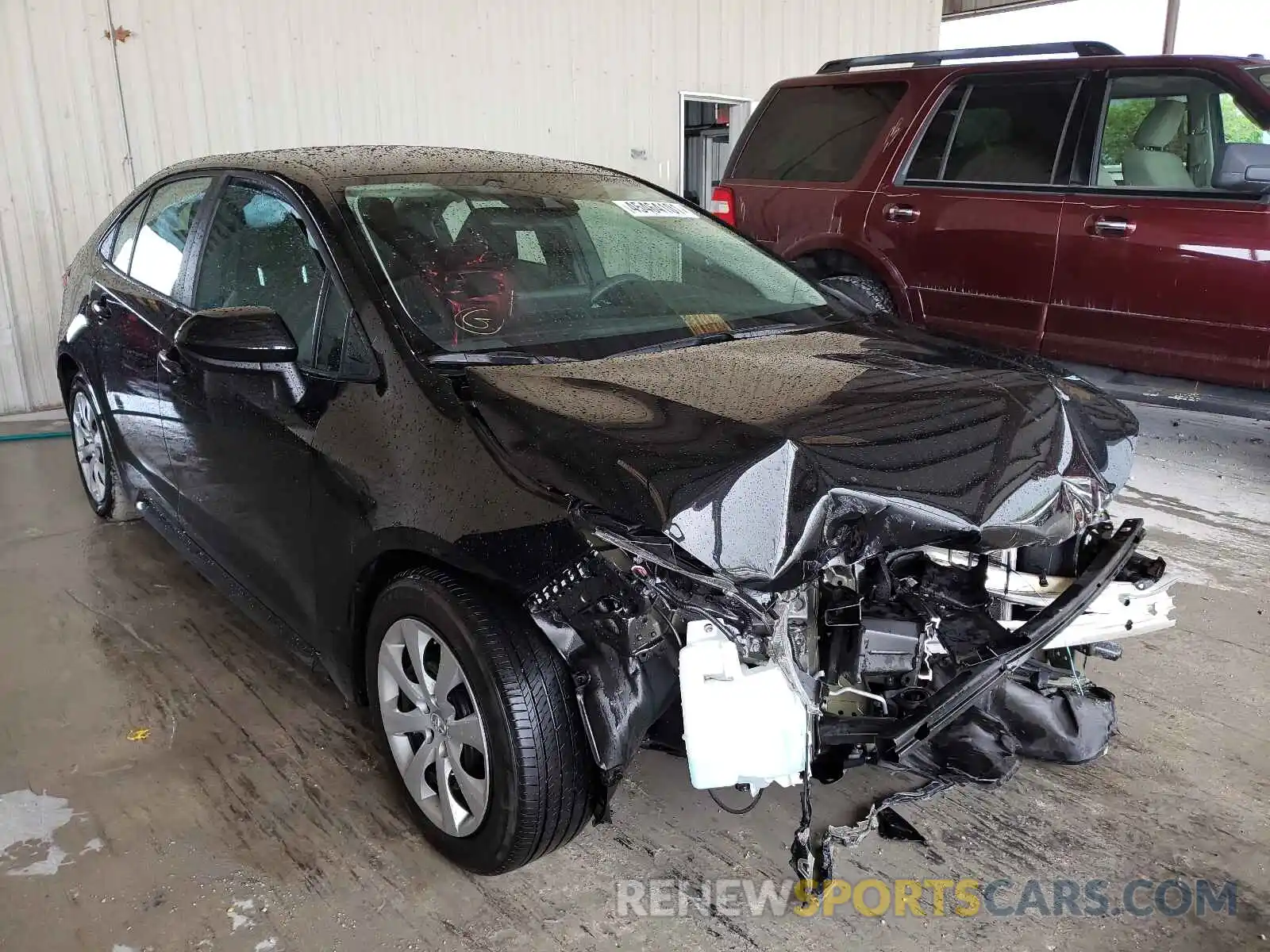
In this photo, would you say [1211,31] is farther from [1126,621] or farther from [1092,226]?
[1126,621]

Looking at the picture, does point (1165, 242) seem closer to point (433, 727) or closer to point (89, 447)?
point (433, 727)

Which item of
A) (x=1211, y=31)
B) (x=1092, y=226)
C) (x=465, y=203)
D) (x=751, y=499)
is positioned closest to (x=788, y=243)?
(x=1092, y=226)

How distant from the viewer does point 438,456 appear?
2.02 metres

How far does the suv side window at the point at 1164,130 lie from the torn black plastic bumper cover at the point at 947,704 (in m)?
3.42

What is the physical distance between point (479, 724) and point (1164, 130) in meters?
4.48

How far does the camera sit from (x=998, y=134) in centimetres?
501

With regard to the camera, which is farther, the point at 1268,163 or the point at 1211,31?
the point at 1211,31

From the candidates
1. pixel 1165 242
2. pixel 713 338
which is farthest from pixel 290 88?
pixel 1165 242

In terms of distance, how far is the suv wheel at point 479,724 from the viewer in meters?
1.88

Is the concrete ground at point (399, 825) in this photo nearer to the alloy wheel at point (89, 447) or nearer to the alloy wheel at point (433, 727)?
the alloy wheel at point (433, 727)

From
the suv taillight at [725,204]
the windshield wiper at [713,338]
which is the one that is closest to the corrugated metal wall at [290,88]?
the suv taillight at [725,204]

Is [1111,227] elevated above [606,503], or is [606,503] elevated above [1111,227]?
[1111,227]

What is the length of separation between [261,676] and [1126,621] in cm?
236

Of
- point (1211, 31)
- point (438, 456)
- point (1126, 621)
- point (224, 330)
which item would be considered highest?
point (1211, 31)
